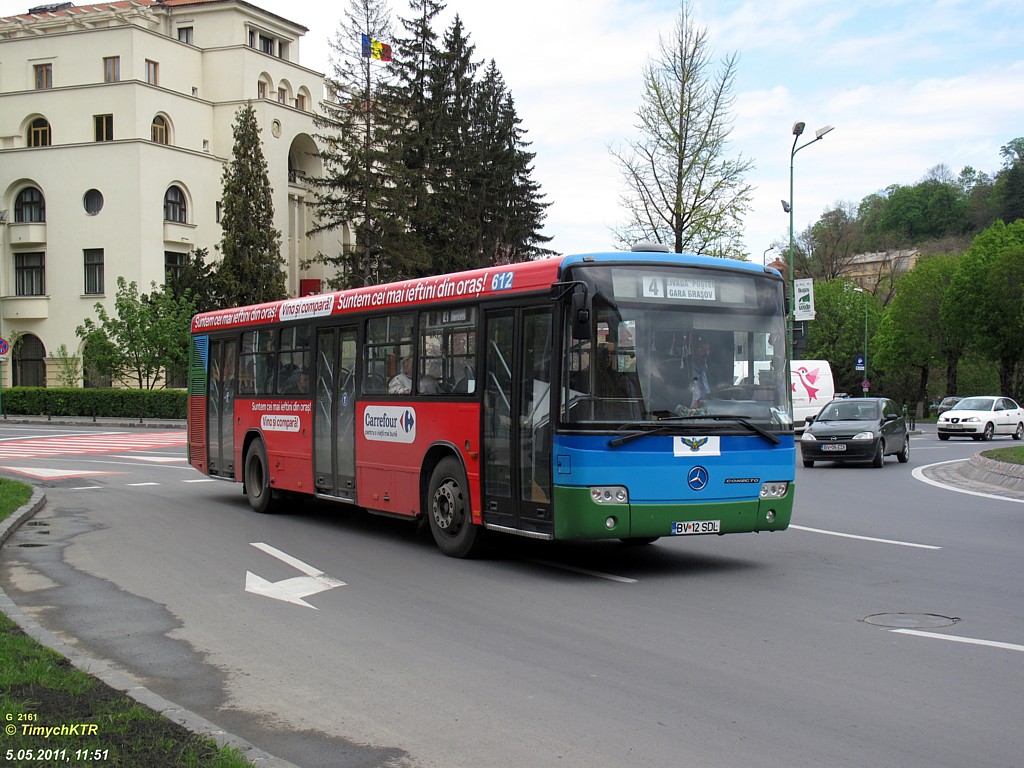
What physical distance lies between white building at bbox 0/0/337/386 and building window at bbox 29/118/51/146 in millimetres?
59

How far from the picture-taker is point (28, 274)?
209 feet

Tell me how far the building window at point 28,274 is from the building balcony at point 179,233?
766cm

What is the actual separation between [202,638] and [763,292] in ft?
21.0

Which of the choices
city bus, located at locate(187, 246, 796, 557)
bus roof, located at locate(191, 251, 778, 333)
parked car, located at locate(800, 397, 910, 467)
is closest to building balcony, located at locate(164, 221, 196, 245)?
parked car, located at locate(800, 397, 910, 467)

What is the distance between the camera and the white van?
4272cm

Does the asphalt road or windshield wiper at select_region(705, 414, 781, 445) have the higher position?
windshield wiper at select_region(705, 414, 781, 445)

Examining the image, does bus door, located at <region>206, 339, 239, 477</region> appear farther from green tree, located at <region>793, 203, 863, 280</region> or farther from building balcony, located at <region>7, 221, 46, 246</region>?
green tree, located at <region>793, 203, 863, 280</region>

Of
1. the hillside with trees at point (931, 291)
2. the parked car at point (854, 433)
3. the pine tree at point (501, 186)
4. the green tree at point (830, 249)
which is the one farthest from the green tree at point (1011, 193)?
the parked car at point (854, 433)

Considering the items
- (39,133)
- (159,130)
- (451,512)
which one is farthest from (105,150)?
(451,512)

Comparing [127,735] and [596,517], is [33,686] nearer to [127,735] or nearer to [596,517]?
[127,735]

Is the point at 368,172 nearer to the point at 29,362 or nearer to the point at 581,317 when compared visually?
the point at 29,362

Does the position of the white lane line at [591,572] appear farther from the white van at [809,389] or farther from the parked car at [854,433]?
the white van at [809,389]

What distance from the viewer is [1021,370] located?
236 ft

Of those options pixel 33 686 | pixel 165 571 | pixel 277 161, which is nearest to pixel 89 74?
pixel 277 161
